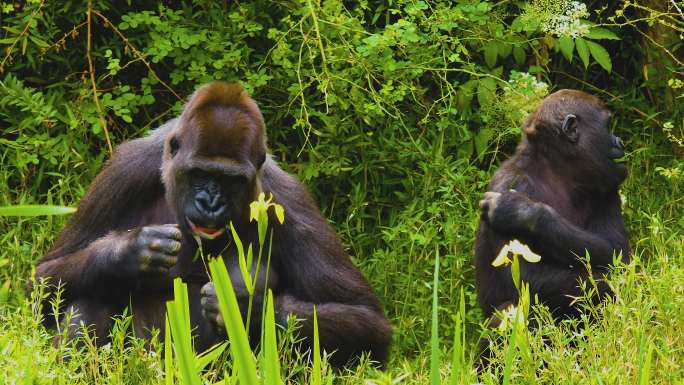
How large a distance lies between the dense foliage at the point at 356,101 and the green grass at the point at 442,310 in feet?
0.06

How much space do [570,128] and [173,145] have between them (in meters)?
1.79

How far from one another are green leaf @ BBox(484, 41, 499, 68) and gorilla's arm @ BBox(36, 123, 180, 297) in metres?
1.99

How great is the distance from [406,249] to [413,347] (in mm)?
730

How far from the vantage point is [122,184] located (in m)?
4.57

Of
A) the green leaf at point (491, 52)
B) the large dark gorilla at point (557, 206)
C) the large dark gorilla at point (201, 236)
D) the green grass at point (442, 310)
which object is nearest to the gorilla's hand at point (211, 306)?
the large dark gorilla at point (201, 236)

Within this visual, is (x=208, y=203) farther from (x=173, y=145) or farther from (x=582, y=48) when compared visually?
(x=582, y=48)

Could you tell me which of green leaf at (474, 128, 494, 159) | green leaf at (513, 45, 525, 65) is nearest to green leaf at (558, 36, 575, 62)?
green leaf at (513, 45, 525, 65)

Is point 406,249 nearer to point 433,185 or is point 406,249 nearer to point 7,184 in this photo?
point 433,185

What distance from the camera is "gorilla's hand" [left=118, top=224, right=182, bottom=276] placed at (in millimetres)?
4199

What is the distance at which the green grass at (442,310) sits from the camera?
332 cm

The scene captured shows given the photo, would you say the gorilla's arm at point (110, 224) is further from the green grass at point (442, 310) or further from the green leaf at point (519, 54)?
the green leaf at point (519, 54)

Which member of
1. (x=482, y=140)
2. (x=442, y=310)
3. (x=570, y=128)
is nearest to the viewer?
(x=570, y=128)

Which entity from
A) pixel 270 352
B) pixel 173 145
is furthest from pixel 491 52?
pixel 270 352

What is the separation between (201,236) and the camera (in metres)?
4.18
